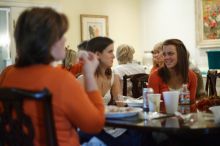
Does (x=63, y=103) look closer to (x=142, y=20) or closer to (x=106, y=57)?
(x=106, y=57)

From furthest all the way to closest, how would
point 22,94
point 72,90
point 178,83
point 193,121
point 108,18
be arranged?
point 108,18 < point 178,83 < point 193,121 < point 72,90 < point 22,94

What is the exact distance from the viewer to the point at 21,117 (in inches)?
47.9

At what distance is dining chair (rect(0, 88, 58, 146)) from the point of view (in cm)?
114

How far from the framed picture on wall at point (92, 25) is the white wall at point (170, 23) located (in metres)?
0.85

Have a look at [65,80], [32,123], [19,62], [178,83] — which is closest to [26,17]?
[19,62]

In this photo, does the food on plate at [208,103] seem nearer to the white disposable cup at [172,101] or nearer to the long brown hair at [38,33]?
the white disposable cup at [172,101]

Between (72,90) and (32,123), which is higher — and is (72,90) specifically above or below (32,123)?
above

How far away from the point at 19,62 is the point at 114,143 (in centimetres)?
98

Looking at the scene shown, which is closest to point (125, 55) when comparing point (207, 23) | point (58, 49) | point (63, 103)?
point (207, 23)

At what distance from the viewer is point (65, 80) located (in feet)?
4.12

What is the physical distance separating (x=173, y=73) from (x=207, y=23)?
3.24m

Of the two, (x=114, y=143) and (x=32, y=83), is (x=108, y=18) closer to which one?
(x=114, y=143)

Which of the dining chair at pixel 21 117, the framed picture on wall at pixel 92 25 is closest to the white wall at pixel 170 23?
the framed picture on wall at pixel 92 25

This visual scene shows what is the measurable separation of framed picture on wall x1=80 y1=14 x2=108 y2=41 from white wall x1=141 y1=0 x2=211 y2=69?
849 mm
